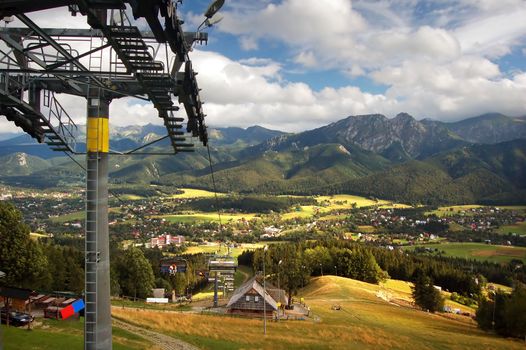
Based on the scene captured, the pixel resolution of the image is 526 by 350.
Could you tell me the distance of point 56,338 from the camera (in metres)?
31.4

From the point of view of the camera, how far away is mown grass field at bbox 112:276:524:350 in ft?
144

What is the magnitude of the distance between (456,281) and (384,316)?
6236 centimetres

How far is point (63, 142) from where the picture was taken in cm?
1717

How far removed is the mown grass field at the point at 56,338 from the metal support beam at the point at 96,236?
1572cm

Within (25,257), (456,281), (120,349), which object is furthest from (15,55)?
(456,281)

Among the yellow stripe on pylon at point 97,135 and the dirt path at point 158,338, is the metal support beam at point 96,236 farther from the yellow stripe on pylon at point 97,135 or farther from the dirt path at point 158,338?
the dirt path at point 158,338

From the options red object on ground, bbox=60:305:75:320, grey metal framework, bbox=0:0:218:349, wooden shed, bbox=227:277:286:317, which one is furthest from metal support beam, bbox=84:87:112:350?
wooden shed, bbox=227:277:286:317

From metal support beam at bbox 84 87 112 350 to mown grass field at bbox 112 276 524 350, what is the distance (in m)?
24.3

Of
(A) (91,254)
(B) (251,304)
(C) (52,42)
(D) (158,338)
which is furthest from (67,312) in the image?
(B) (251,304)

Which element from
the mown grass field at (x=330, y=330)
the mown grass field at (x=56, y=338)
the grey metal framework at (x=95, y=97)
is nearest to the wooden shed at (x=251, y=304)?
the mown grass field at (x=330, y=330)

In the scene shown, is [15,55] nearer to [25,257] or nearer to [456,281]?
[25,257]

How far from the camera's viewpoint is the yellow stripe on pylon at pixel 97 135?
1619cm

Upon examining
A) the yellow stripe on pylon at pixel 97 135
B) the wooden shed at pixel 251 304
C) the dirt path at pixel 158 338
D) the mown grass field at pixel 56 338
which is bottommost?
the wooden shed at pixel 251 304

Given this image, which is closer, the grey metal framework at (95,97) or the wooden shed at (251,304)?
the grey metal framework at (95,97)
